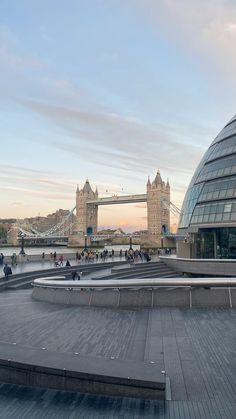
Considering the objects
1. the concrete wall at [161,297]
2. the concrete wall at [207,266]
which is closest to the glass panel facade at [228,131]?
the concrete wall at [207,266]

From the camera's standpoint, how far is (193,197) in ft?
95.7

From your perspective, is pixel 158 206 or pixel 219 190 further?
pixel 158 206

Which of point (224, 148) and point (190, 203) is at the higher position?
point (224, 148)

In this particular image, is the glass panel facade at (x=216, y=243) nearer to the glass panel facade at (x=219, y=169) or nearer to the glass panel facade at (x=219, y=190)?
the glass panel facade at (x=219, y=190)

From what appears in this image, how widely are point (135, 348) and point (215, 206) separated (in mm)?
19568

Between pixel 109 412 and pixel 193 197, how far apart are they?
2522cm

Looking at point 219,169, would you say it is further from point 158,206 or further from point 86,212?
point 86,212

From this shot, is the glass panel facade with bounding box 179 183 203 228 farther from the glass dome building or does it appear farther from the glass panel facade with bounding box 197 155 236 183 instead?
the glass panel facade with bounding box 197 155 236 183

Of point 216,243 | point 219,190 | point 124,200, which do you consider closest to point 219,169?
point 219,190

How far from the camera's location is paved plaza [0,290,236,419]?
17.6 feet

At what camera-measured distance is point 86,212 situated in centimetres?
16450

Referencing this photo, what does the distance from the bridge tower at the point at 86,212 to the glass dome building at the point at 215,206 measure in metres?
126

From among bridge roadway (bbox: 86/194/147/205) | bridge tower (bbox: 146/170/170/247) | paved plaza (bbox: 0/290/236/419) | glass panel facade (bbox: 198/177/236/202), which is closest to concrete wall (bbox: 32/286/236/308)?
paved plaza (bbox: 0/290/236/419)

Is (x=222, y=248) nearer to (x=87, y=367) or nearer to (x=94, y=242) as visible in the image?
(x=87, y=367)
